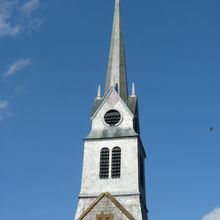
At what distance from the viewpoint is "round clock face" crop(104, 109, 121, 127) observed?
139ft

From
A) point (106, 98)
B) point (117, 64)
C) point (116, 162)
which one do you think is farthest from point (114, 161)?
point (117, 64)

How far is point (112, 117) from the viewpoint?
42812 mm

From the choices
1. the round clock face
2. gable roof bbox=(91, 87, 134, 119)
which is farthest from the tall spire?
the round clock face

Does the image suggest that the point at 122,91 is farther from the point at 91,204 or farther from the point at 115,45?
the point at 91,204

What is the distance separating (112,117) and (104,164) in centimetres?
489

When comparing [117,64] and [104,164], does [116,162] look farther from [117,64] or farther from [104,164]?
[117,64]

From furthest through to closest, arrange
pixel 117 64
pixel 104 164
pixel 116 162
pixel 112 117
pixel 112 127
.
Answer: pixel 117 64, pixel 112 117, pixel 112 127, pixel 104 164, pixel 116 162

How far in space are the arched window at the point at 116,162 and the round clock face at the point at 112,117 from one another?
2813 mm

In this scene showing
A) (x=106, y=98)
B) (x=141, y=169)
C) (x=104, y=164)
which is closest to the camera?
(x=104, y=164)

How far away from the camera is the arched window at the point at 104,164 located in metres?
39.7

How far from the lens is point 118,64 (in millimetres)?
47344

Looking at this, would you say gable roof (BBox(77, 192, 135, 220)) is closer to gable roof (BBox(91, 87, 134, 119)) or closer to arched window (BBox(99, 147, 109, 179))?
arched window (BBox(99, 147, 109, 179))

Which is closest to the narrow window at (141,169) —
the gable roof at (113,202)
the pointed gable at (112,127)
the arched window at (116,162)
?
the arched window at (116,162)

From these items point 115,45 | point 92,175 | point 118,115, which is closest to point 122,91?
Answer: point 118,115
